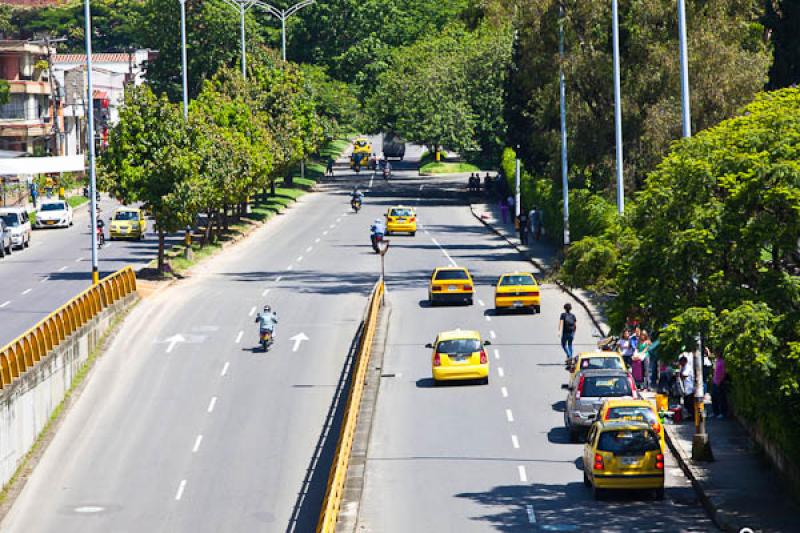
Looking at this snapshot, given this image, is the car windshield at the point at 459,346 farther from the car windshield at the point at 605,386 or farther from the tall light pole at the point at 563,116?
the tall light pole at the point at 563,116

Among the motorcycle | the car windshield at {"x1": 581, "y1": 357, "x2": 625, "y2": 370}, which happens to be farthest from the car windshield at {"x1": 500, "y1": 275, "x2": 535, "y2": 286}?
the car windshield at {"x1": 581, "y1": 357, "x2": 625, "y2": 370}

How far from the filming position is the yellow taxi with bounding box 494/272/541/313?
54531 mm

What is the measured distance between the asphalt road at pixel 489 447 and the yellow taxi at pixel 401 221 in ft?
80.3

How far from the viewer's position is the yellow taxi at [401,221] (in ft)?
276

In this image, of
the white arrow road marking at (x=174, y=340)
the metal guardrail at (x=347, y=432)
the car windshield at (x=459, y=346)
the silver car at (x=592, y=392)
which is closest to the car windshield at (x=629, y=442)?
the silver car at (x=592, y=392)

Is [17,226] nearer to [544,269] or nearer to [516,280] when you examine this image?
[544,269]

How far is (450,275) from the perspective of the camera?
5778 centimetres

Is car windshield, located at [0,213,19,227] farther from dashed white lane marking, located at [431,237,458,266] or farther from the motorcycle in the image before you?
the motorcycle

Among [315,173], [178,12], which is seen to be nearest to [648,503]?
[178,12]

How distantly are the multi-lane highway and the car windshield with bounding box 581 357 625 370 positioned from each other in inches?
62.9

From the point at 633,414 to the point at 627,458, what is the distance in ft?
6.14

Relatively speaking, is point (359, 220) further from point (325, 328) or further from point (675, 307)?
point (675, 307)

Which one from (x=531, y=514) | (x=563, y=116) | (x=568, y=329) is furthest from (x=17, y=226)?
(x=531, y=514)

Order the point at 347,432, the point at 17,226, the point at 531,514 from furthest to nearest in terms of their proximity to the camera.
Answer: the point at 17,226
the point at 347,432
the point at 531,514
